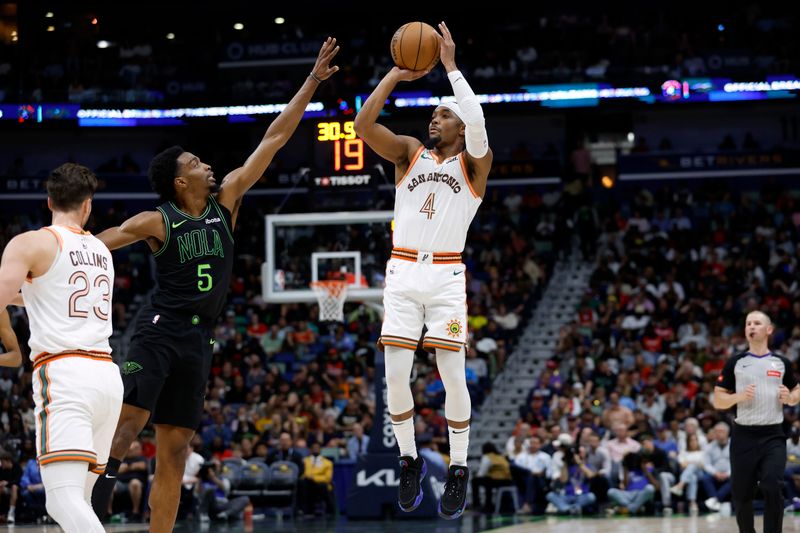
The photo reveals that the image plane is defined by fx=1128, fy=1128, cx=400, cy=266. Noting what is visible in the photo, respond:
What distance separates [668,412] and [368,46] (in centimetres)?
1676

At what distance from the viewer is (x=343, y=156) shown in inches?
666

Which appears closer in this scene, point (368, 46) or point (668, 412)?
point (668, 412)

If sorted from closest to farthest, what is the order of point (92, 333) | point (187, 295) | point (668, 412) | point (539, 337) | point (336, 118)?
point (92, 333)
point (187, 295)
point (336, 118)
point (668, 412)
point (539, 337)

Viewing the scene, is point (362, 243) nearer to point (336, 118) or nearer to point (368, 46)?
point (336, 118)

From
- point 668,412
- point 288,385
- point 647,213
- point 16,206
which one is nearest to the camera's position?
point 668,412

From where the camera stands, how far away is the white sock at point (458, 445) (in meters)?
8.18

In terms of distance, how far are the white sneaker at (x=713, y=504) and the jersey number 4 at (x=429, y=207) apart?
35.5 ft

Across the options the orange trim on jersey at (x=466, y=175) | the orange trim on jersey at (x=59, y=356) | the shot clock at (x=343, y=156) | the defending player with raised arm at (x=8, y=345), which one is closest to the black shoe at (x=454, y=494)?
the orange trim on jersey at (x=466, y=175)

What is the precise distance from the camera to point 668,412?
1942 cm

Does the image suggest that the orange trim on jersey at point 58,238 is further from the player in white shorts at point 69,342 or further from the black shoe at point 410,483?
the black shoe at point 410,483

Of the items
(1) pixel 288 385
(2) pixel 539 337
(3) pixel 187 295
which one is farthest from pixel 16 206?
(3) pixel 187 295

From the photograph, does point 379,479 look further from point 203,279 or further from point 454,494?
point 203,279

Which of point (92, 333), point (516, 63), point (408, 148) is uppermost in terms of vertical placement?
point (516, 63)

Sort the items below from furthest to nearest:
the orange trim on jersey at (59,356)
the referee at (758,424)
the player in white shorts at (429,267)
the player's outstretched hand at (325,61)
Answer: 1. the referee at (758,424)
2. the player's outstretched hand at (325,61)
3. the player in white shorts at (429,267)
4. the orange trim on jersey at (59,356)
